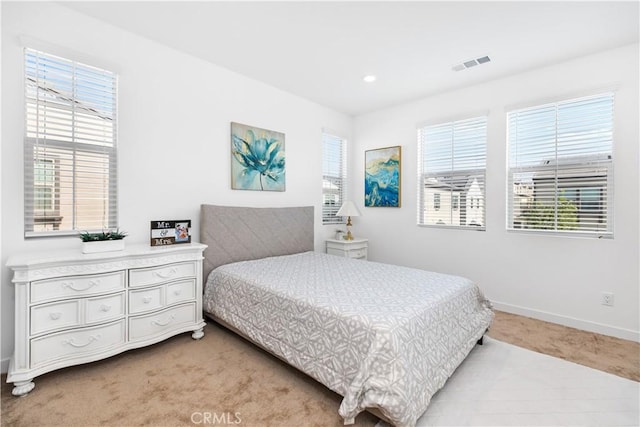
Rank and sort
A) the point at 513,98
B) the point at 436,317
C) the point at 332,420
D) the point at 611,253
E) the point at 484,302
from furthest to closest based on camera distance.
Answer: the point at 513,98 → the point at 611,253 → the point at 484,302 → the point at 436,317 → the point at 332,420

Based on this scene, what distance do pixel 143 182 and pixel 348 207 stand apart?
2592 millimetres

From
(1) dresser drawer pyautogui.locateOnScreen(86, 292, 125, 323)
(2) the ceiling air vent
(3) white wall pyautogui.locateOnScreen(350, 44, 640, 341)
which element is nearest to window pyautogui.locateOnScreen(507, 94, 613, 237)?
(3) white wall pyautogui.locateOnScreen(350, 44, 640, 341)

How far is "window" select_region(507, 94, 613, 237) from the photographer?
2.76 meters

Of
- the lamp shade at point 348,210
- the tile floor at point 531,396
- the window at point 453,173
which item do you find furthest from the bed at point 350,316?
the window at point 453,173

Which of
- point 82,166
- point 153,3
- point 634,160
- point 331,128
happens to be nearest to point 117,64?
point 153,3

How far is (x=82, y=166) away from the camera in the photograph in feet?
7.57

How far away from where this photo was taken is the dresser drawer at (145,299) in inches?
85.5

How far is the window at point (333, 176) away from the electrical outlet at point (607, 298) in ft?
10.1

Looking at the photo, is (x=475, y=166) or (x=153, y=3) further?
(x=475, y=166)

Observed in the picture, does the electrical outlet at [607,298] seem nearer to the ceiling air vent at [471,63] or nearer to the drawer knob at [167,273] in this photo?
the ceiling air vent at [471,63]

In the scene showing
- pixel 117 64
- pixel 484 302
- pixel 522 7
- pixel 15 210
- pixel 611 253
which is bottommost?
pixel 484 302

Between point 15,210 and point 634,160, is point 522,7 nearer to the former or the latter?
point 634,160

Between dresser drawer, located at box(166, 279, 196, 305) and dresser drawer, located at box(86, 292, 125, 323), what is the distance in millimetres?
330

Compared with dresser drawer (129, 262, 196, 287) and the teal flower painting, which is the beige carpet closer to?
dresser drawer (129, 262, 196, 287)
